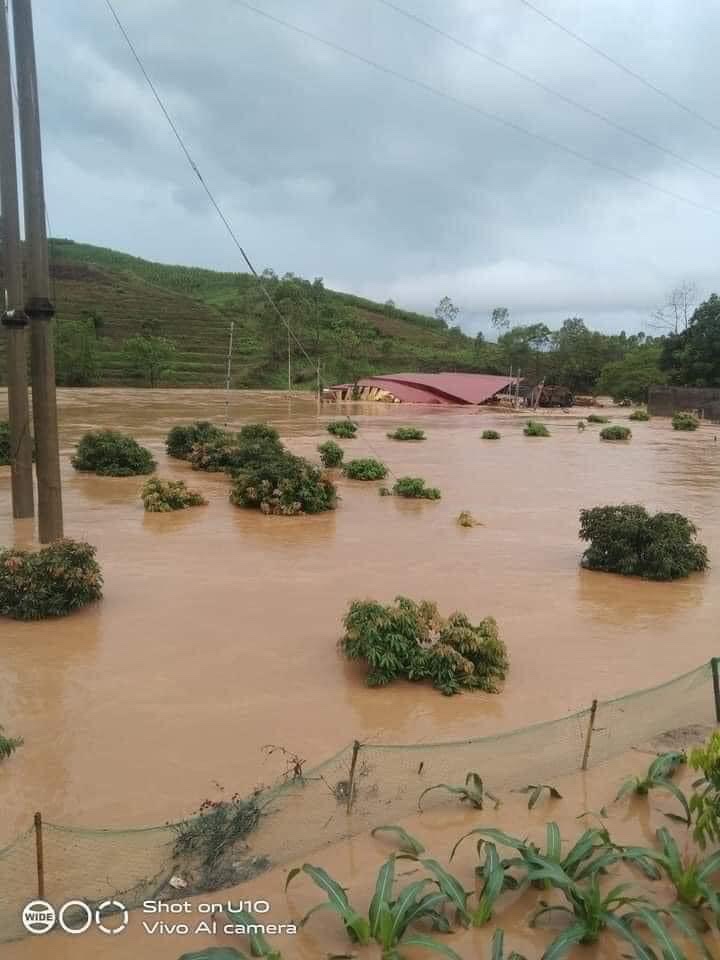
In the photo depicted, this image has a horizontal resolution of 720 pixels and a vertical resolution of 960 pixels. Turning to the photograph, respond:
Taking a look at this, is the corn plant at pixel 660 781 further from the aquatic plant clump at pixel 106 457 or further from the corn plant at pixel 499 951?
the aquatic plant clump at pixel 106 457

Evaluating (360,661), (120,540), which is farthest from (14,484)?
(360,661)

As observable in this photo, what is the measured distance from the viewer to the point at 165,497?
14.0 m

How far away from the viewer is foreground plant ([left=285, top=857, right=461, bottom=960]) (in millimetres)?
3361

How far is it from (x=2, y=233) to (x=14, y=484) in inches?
142

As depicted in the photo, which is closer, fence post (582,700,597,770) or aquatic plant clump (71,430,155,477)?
fence post (582,700,597,770)

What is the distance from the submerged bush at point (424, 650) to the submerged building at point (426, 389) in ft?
167

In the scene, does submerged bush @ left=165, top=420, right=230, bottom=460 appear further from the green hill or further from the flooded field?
the green hill

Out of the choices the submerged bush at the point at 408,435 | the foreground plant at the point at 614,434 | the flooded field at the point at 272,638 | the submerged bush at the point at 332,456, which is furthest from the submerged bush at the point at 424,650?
the foreground plant at the point at 614,434

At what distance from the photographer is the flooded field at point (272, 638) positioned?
5262mm

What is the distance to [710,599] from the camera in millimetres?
9352

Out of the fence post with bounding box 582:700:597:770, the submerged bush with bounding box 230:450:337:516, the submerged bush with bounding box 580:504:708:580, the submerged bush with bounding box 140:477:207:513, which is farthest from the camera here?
the submerged bush with bounding box 230:450:337:516

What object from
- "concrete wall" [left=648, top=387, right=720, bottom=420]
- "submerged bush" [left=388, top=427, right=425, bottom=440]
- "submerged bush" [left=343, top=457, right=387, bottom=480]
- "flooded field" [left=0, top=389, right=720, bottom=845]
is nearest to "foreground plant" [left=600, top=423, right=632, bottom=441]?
"submerged bush" [left=388, top=427, right=425, bottom=440]

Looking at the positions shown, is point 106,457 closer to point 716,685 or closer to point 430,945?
point 716,685

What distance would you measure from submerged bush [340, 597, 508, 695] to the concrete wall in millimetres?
41252
